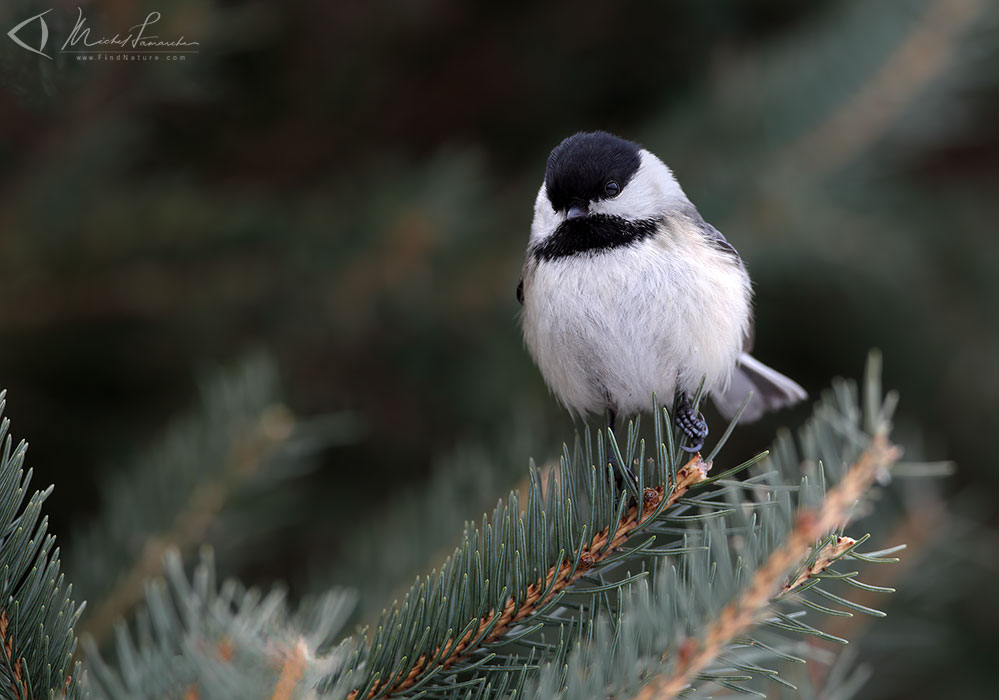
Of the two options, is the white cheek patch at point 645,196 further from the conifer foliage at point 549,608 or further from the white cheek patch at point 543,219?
the conifer foliage at point 549,608

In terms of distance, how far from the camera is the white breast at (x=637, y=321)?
1206 millimetres

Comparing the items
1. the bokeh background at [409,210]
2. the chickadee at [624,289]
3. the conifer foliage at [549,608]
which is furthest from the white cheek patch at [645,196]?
the conifer foliage at [549,608]

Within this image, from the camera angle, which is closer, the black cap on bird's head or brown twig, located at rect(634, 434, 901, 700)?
brown twig, located at rect(634, 434, 901, 700)

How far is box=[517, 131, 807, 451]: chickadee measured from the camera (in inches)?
47.6

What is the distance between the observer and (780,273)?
1679 mm

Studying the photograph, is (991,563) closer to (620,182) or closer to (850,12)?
(620,182)

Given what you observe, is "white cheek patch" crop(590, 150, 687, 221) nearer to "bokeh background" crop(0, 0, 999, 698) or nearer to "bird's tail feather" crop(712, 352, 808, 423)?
"bokeh background" crop(0, 0, 999, 698)

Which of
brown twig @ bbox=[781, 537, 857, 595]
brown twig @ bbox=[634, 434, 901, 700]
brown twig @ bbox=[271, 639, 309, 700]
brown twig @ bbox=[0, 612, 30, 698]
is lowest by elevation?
brown twig @ bbox=[781, 537, 857, 595]

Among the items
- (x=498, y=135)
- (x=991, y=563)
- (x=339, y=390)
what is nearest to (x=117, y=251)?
(x=339, y=390)

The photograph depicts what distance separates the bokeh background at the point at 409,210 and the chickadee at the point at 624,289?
128 mm

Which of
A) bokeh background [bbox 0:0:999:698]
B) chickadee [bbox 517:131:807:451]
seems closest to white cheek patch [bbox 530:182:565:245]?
chickadee [bbox 517:131:807:451]

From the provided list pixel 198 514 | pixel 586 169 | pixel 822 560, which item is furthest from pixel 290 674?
A: pixel 586 169

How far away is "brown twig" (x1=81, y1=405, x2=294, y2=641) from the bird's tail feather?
29.1 inches

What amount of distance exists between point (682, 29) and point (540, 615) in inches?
55.9
